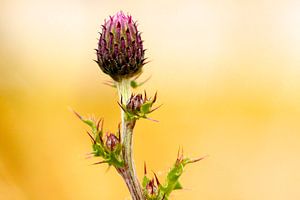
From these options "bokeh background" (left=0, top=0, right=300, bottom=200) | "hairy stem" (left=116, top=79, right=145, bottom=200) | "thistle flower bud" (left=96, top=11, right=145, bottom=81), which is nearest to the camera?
"hairy stem" (left=116, top=79, right=145, bottom=200)

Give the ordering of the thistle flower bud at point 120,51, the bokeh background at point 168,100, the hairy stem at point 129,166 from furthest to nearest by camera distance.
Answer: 1. the bokeh background at point 168,100
2. the thistle flower bud at point 120,51
3. the hairy stem at point 129,166

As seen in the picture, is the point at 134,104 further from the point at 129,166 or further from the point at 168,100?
the point at 168,100

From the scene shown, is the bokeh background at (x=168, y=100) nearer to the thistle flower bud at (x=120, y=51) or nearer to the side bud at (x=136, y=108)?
the thistle flower bud at (x=120, y=51)

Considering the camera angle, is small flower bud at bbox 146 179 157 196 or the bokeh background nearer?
small flower bud at bbox 146 179 157 196

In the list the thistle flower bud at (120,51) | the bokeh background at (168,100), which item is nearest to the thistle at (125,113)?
the thistle flower bud at (120,51)

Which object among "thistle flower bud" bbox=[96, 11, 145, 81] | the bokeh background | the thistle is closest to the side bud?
the thistle

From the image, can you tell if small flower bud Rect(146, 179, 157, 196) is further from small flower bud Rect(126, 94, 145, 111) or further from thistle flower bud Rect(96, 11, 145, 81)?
thistle flower bud Rect(96, 11, 145, 81)

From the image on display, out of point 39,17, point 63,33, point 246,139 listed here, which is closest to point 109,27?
point 246,139
